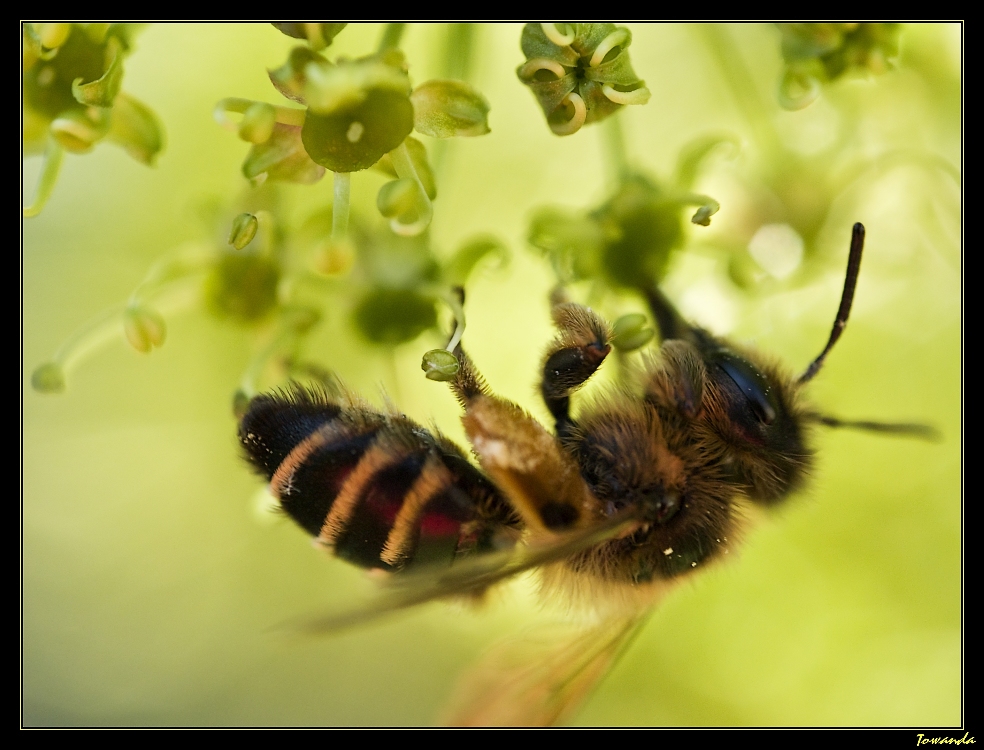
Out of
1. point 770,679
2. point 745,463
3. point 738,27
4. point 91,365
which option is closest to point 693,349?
point 745,463

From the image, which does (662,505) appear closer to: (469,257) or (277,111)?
(469,257)

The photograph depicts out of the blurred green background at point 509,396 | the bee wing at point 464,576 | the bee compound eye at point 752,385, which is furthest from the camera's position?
the blurred green background at point 509,396

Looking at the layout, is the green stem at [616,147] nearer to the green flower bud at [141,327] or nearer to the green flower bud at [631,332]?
the green flower bud at [631,332]

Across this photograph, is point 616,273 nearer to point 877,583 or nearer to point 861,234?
point 861,234

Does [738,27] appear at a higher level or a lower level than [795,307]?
higher

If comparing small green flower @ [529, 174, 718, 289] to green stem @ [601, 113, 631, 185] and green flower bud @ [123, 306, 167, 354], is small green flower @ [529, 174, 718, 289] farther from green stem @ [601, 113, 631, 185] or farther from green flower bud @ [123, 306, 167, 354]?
green flower bud @ [123, 306, 167, 354]

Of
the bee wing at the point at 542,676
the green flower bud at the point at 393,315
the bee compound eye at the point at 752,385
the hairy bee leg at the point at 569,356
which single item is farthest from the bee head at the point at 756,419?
the green flower bud at the point at 393,315

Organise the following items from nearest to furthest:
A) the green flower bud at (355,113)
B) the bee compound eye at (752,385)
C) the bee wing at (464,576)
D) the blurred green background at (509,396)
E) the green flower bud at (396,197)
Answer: the bee wing at (464,576), the green flower bud at (355,113), the green flower bud at (396,197), the bee compound eye at (752,385), the blurred green background at (509,396)
